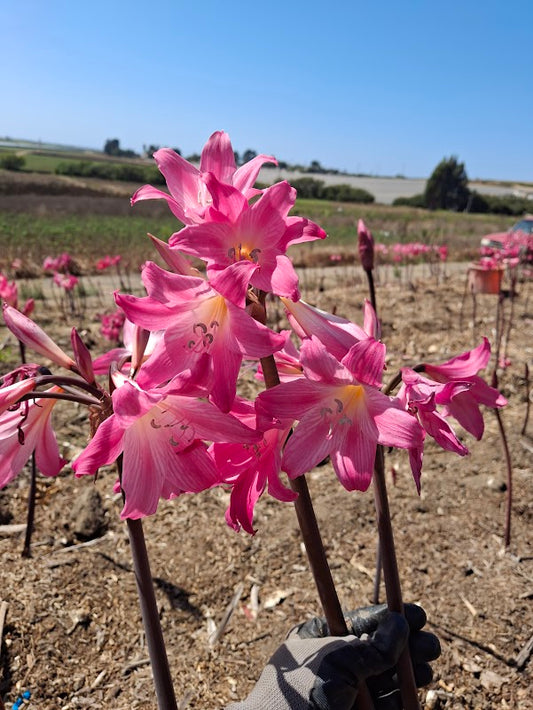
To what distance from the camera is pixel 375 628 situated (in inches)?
60.0

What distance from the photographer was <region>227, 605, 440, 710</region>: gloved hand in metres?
1.25

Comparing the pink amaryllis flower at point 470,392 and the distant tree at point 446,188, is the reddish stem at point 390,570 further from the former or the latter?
the distant tree at point 446,188

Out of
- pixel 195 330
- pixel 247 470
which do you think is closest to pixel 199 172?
pixel 195 330

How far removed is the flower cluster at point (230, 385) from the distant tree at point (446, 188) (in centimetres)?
6558

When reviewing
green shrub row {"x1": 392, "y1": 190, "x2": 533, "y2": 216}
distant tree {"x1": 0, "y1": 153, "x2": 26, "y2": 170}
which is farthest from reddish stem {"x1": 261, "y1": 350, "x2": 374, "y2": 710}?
green shrub row {"x1": 392, "y1": 190, "x2": 533, "y2": 216}

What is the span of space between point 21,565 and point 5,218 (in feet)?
97.4

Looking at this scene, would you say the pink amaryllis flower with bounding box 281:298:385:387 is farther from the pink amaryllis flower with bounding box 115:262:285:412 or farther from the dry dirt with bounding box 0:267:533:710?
the dry dirt with bounding box 0:267:533:710

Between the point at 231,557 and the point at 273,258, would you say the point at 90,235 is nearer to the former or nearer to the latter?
the point at 231,557

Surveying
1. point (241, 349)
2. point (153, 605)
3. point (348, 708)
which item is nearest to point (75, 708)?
point (153, 605)

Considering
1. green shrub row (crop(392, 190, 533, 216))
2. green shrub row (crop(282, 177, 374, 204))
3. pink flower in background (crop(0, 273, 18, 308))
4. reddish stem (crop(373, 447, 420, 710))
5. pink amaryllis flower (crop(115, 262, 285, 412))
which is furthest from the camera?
green shrub row (crop(282, 177, 374, 204))

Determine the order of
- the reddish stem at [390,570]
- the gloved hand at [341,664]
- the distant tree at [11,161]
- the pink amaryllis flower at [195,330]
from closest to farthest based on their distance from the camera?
the pink amaryllis flower at [195,330], the gloved hand at [341,664], the reddish stem at [390,570], the distant tree at [11,161]

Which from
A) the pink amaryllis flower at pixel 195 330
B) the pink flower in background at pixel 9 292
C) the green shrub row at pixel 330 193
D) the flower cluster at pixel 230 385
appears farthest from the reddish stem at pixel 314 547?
the green shrub row at pixel 330 193

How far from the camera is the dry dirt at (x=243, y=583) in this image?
236cm

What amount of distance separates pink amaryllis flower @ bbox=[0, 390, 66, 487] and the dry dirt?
4.94 ft
